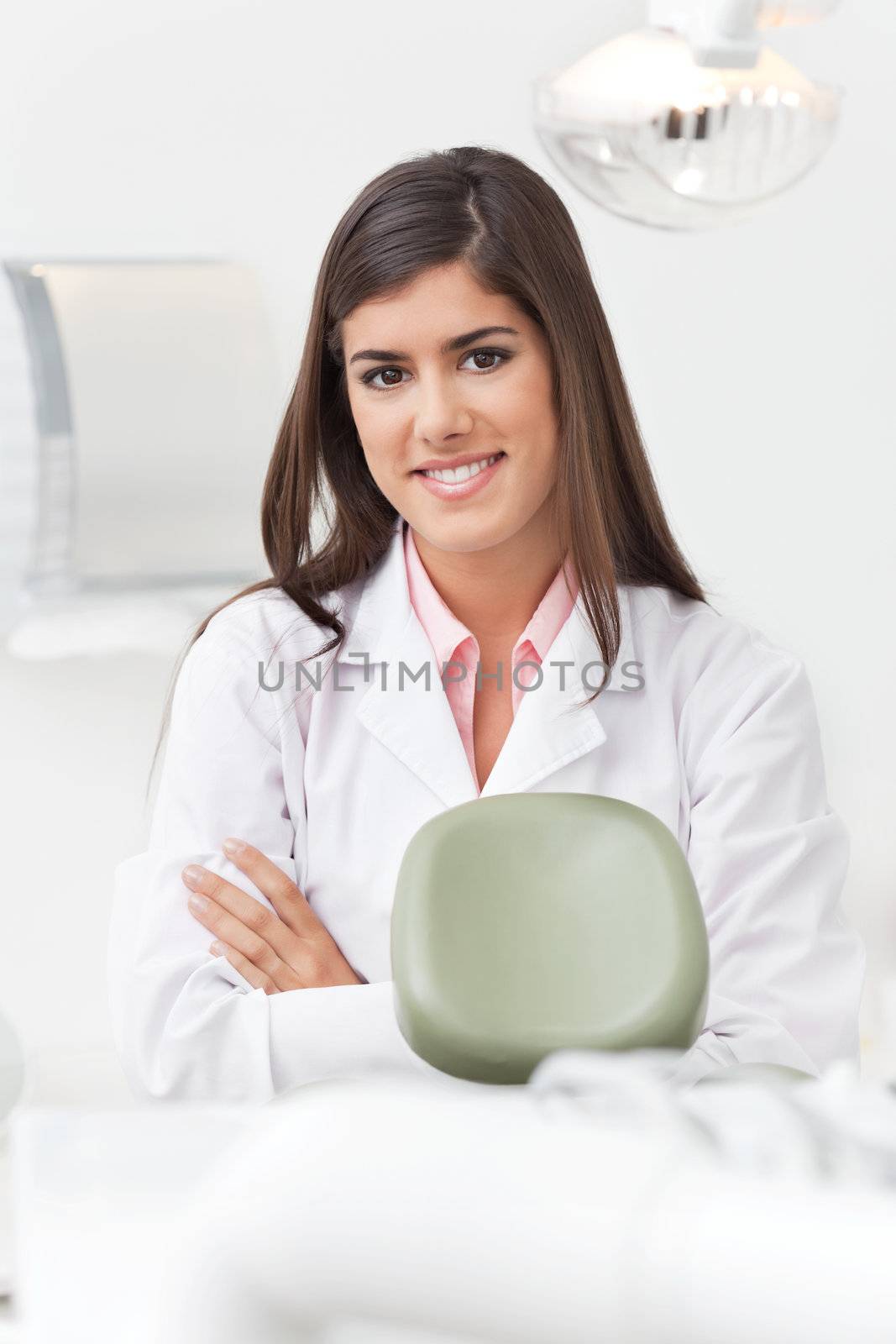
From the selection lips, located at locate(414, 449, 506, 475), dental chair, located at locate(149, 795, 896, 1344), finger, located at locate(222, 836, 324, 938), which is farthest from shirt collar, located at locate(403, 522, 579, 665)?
dental chair, located at locate(149, 795, 896, 1344)

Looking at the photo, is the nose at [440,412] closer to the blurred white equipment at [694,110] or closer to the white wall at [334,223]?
the blurred white equipment at [694,110]

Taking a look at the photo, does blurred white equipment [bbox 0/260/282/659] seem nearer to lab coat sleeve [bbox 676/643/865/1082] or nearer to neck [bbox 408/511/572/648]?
neck [bbox 408/511/572/648]

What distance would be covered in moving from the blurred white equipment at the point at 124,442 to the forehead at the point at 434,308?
0.56 m

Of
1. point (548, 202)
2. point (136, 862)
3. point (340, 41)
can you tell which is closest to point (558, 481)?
point (548, 202)

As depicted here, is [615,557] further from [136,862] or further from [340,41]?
[340,41]

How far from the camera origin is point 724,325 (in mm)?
1942

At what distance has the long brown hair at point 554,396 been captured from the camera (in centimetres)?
117

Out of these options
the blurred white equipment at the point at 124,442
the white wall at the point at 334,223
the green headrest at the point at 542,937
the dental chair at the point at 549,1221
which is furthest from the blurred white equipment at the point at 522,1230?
the white wall at the point at 334,223

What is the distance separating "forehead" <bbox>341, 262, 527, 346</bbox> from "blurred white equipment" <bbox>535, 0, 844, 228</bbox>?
285mm

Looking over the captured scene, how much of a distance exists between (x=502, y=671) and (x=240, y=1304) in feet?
2.98

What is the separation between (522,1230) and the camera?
0.42 metres

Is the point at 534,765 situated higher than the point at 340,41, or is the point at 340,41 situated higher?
the point at 340,41

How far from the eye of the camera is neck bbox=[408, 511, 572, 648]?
1.29 meters

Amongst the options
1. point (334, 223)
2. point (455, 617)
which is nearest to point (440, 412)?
point (455, 617)
